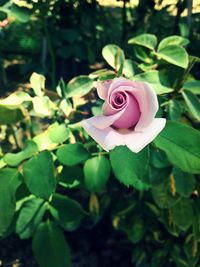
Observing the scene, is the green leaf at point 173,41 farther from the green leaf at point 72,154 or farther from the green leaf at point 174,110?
the green leaf at point 72,154

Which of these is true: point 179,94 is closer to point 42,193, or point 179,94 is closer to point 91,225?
point 42,193

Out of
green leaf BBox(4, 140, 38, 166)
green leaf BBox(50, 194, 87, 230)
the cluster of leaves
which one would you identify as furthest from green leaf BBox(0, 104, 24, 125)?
green leaf BBox(50, 194, 87, 230)

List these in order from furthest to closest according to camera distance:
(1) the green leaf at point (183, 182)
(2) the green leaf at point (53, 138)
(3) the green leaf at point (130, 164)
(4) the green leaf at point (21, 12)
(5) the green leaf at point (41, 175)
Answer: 1. (4) the green leaf at point (21, 12)
2. (1) the green leaf at point (183, 182)
3. (2) the green leaf at point (53, 138)
4. (5) the green leaf at point (41, 175)
5. (3) the green leaf at point (130, 164)

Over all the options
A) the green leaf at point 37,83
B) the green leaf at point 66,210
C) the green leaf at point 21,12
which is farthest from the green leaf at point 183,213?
the green leaf at point 21,12

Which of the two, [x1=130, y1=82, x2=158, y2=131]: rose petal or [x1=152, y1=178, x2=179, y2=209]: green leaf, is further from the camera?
[x1=152, y1=178, x2=179, y2=209]: green leaf

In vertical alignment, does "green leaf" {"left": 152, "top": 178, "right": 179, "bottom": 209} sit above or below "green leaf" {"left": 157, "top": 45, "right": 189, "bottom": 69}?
below

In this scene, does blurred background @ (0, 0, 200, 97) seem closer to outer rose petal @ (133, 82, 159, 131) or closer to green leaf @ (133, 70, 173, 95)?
green leaf @ (133, 70, 173, 95)

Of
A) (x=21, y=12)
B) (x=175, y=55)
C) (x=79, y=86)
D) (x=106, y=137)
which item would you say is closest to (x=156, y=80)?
(x=175, y=55)

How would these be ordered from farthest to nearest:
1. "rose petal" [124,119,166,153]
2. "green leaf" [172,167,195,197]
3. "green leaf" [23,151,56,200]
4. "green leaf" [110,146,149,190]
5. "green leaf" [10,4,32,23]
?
"green leaf" [10,4,32,23]
"green leaf" [172,167,195,197]
"green leaf" [23,151,56,200]
"green leaf" [110,146,149,190]
"rose petal" [124,119,166,153]
